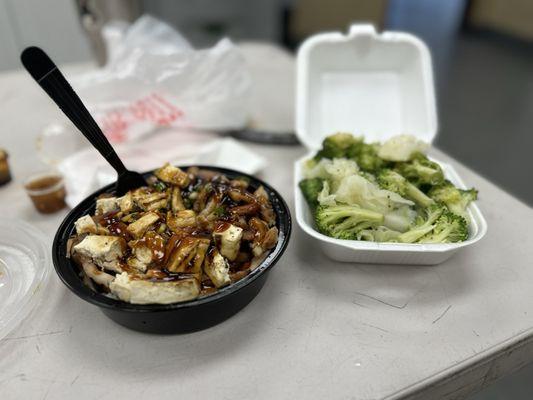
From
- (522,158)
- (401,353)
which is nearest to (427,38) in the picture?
(522,158)

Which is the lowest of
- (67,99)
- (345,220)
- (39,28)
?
(39,28)

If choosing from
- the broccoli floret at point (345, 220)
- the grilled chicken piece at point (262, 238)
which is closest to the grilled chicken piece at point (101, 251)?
the grilled chicken piece at point (262, 238)

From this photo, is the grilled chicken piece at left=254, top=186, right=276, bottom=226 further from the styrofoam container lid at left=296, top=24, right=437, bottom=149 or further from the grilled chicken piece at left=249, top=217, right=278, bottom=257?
the styrofoam container lid at left=296, top=24, right=437, bottom=149

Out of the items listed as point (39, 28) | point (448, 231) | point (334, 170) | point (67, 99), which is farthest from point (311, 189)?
point (39, 28)

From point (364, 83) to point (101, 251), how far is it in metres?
0.97

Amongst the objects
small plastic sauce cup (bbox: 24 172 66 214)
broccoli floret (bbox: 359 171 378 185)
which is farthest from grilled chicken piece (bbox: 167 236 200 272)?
small plastic sauce cup (bbox: 24 172 66 214)

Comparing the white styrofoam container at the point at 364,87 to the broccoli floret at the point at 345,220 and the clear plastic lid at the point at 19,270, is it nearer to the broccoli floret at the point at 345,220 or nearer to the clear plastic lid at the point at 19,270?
the broccoli floret at the point at 345,220

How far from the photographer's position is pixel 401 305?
0.72 meters

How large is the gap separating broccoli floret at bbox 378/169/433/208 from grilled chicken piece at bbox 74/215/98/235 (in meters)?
0.57

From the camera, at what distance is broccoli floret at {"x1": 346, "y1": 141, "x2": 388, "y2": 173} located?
87 centimetres

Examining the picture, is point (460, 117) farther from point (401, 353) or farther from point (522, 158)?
point (401, 353)

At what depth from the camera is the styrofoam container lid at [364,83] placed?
1140mm

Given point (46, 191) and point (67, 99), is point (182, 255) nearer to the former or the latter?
point (67, 99)

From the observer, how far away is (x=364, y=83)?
124 centimetres
